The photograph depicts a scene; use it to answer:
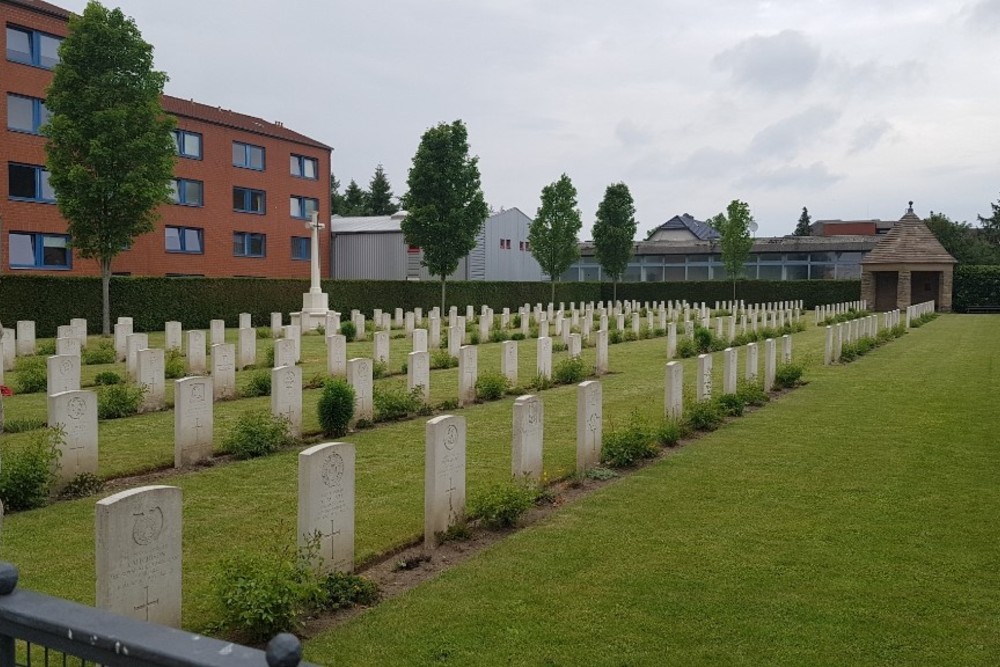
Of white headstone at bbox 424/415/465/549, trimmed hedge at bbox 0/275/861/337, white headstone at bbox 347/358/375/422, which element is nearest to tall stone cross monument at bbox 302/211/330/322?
trimmed hedge at bbox 0/275/861/337

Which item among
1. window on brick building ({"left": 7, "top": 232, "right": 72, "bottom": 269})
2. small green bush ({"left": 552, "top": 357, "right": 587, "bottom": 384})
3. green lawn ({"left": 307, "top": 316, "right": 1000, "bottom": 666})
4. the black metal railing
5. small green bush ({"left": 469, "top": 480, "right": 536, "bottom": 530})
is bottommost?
green lawn ({"left": 307, "top": 316, "right": 1000, "bottom": 666})

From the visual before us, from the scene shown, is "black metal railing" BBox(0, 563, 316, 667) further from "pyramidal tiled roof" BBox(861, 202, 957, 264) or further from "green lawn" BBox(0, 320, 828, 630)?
"pyramidal tiled roof" BBox(861, 202, 957, 264)

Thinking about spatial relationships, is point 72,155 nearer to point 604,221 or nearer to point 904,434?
point 904,434

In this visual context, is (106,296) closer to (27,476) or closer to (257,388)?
(257,388)

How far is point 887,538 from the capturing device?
6938mm

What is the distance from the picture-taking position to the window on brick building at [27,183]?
108 feet

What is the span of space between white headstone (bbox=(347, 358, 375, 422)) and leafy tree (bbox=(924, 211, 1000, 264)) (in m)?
66.2

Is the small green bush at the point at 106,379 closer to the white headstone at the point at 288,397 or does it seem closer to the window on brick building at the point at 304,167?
the white headstone at the point at 288,397

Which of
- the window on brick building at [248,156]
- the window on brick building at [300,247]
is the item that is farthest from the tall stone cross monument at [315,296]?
the window on brick building at [300,247]

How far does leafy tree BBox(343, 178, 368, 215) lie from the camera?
274 ft

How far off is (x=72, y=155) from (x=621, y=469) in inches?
866

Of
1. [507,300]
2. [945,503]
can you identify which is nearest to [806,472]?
[945,503]

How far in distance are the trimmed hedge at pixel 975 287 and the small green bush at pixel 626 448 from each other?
50489 mm

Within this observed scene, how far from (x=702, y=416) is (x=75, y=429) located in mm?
7488
